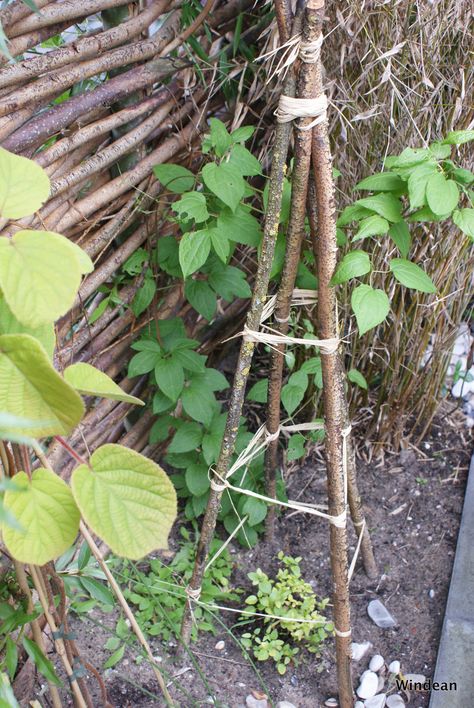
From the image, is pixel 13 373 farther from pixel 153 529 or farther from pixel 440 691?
pixel 440 691

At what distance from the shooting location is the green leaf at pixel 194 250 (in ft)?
4.34

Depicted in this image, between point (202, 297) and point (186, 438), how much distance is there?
0.36 m

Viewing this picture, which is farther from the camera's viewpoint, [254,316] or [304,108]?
[254,316]

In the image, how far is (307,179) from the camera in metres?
1.14

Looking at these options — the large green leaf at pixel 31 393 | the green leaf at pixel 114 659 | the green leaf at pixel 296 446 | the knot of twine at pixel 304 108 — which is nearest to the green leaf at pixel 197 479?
the green leaf at pixel 296 446

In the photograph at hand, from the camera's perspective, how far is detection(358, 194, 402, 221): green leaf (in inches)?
45.5

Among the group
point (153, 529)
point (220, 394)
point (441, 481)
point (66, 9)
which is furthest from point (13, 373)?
point (441, 481)

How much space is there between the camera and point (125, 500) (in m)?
0.71

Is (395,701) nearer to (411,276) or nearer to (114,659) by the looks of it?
(114,659)

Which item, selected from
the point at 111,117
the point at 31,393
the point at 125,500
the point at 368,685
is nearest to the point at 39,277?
the point at 31,393

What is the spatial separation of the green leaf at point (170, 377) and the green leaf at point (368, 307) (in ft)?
1.82

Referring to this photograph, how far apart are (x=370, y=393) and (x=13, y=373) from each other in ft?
5.05

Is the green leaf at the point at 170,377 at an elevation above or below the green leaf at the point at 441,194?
below

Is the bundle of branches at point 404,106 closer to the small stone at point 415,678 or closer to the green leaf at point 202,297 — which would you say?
the green leaf at point 202,297
